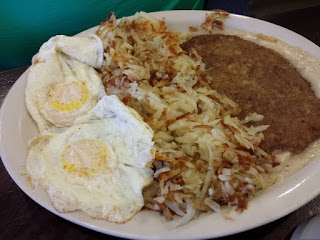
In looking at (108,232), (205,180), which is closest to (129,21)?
(205,180)

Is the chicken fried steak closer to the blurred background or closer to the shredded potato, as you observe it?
the shredded potato

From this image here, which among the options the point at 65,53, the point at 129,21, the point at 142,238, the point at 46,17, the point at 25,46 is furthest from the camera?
the point at 25,46

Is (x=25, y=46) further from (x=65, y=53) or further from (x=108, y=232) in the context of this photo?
(x=108, y=232)

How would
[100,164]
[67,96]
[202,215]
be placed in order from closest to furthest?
[202,215] → [100,164] → [67,96]

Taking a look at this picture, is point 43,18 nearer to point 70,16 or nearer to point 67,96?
point 70,16

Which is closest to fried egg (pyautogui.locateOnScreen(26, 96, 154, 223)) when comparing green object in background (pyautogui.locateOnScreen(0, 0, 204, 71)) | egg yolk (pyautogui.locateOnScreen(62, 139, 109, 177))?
egg yolk (pyautogui.locateOnScreen(62, 139, 109, 177))

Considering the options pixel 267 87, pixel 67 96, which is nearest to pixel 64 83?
pixel 67 96

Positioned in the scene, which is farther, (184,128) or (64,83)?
(64,83)

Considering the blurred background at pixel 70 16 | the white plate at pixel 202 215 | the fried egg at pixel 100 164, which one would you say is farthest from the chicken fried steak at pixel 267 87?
the blurred background at pixel 70 16
